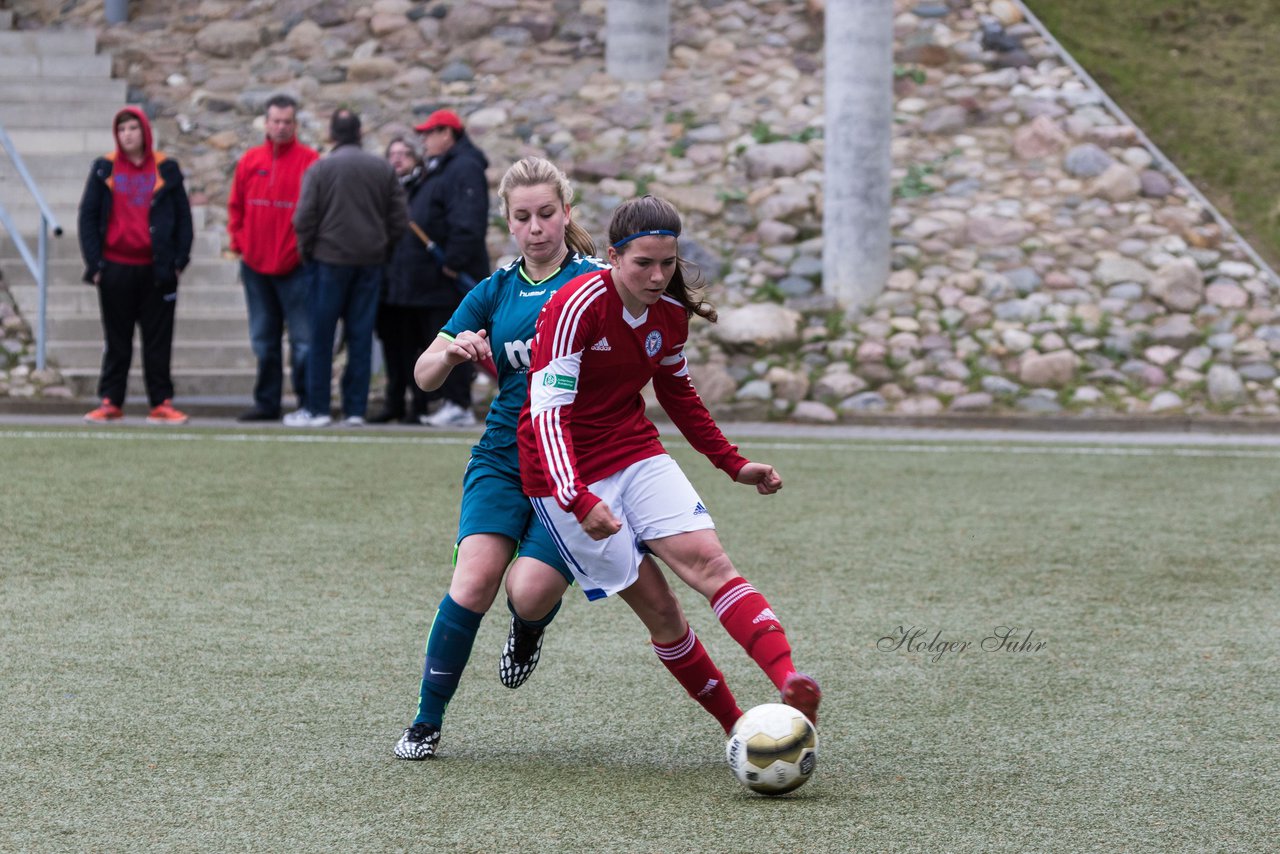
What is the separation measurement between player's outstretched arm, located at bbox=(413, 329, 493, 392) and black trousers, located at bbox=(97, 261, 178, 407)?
7.96m

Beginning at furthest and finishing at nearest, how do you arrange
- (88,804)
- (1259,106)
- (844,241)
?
1. (1259,106)
2. (844,241)
3. (88,804)

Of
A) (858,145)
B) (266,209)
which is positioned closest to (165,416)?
(266,209)

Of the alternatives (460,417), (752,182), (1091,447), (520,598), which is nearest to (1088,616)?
(520,598)

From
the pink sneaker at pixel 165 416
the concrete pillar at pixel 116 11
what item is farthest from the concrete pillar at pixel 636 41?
the pink sneaker at pixel 165 416

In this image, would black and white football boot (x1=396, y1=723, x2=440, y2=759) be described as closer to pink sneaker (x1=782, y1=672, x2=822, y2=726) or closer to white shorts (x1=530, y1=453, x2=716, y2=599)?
white shorts (x1=530, y1=453, x2=716, y2=599)

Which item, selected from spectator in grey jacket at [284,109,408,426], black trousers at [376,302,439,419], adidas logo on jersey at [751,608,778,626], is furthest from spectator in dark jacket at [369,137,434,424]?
adidas logo on jersey at [751,608,778,626]

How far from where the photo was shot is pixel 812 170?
1577 cm

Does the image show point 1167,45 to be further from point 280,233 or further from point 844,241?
point 280,233

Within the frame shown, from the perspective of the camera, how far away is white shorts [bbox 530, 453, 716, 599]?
392cm

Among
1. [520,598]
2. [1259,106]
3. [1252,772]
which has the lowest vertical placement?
[1252,772]

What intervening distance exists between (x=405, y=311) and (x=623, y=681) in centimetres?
743

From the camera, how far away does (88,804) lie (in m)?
3.58

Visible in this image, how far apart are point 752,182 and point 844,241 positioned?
169 centimetres

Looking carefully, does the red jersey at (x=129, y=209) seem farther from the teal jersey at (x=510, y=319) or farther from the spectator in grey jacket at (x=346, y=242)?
the teal jersey at (x=510, y=319)
